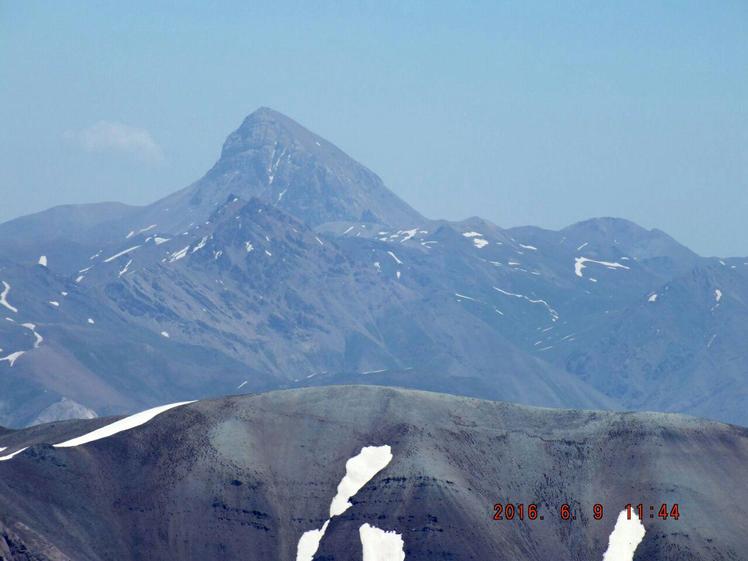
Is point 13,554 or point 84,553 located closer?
point 13,554

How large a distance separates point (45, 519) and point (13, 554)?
16693mm

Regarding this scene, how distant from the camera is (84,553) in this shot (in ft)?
646

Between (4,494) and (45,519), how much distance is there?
5.83 meters

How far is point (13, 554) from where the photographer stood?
600ft

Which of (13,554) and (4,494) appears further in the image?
(4,494)

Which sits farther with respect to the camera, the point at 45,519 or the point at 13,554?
the point at 45,519

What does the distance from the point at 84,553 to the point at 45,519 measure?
6.97m

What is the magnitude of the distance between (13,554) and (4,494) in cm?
1681

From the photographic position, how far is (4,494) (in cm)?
19850
